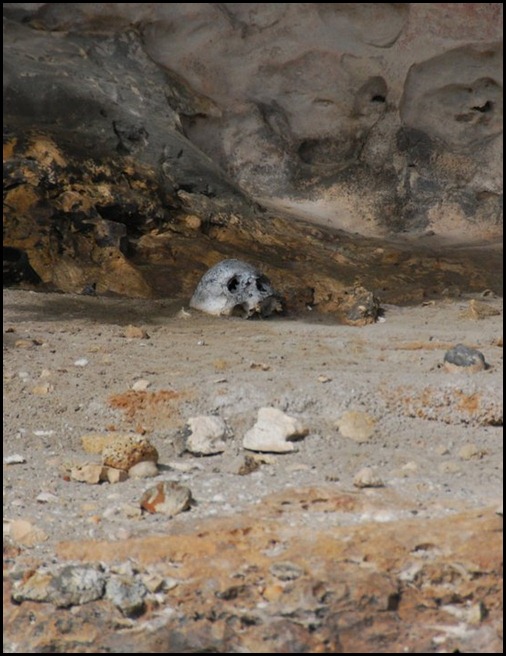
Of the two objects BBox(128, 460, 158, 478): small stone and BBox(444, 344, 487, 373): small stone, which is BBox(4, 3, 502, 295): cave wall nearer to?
BBox(444, 344, 487, 373): small stone

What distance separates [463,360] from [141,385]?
44.9 inches

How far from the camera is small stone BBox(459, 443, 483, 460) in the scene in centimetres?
322

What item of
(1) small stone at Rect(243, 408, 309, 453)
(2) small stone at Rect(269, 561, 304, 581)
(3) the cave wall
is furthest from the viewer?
(3) the cave wall

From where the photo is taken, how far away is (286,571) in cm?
247

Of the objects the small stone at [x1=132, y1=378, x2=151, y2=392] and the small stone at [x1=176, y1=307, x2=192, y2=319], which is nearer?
the small stone at [x1=132, y1=378, x2=151, y2=392]

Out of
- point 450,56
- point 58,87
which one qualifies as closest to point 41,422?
point 58,87

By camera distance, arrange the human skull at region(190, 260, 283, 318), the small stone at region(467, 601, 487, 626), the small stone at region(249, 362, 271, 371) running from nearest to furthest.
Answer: the small stone at region(467, 601, 487, 626) < the small stone at region(249, 362, 271, 371) < the human skull at region(190, 260, 283, 318)

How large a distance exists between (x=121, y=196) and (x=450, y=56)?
2617 millimetres

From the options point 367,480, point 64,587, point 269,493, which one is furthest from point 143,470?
point 64,587

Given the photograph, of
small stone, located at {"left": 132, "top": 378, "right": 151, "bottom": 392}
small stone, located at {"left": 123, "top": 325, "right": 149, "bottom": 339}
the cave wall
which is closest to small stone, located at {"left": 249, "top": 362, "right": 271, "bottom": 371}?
small stone, located at {"left": 132, "top": 378, "right": 151, "bottom": 392}

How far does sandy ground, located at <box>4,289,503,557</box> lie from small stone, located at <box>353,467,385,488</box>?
1.5 inches

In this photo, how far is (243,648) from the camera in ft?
Answer: 7.47

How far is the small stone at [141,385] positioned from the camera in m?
3.86

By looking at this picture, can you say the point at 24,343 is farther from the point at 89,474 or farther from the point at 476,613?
the point at 476,613
